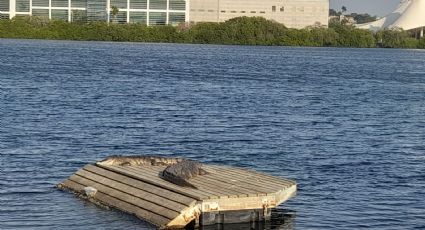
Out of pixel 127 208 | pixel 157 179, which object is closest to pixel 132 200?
Answer: pixel 127 208

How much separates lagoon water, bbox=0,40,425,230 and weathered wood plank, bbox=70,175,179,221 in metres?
0.48

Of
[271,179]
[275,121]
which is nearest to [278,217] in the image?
[271,179]

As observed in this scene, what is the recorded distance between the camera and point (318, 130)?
141ft

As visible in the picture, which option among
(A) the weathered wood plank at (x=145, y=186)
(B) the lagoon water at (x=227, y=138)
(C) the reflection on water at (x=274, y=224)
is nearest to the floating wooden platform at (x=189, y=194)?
(A) the weathered wood plank at (x=145, y=186)

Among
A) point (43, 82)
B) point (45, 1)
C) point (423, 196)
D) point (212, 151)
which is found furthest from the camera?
point (45, 1)

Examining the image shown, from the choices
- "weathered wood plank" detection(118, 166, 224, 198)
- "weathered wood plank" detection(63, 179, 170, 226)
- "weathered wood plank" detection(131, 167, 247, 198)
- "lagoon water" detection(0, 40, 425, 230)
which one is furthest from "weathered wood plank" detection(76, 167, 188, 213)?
"weathered wood plank" detection(131, 167, 247, 198)

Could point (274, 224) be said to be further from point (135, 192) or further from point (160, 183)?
point (135, 192)

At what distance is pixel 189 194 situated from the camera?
22156mm

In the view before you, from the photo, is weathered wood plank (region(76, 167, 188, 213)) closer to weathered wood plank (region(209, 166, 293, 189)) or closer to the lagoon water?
the lagoon water

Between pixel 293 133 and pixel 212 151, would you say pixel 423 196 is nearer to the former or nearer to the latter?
pixel 212 151

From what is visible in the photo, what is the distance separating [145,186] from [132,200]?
1.47 ft

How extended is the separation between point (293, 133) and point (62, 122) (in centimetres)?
929

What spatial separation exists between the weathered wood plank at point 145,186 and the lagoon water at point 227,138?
91 cm

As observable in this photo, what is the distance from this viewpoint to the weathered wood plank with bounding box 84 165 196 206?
22.0 meters
